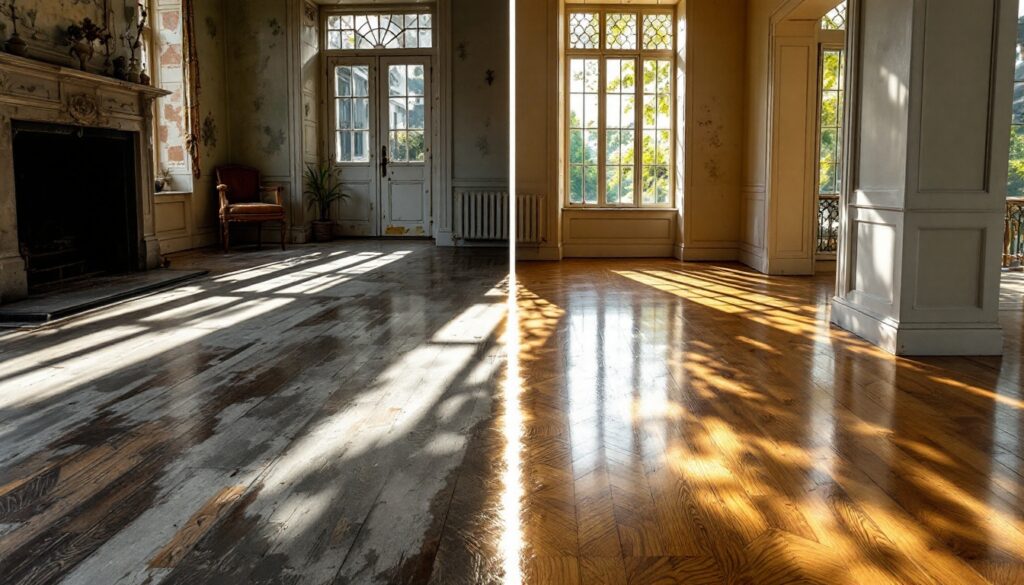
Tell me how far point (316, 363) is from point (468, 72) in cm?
681

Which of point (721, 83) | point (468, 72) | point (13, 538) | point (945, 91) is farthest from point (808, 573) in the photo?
point (468, 72)

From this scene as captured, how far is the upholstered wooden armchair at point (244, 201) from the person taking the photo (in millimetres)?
9281

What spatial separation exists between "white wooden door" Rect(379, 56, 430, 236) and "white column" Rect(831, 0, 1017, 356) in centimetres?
722

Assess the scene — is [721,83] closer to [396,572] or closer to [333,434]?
[333,434]

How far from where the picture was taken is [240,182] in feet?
32.9

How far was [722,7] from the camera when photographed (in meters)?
8.34

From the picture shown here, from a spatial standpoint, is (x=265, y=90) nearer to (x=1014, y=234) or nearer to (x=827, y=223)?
(x=827, y=223)

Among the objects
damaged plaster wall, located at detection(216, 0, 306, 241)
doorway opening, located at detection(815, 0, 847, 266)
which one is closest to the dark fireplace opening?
damaged plaster wall, located at detection(216, 0, 306, 241)

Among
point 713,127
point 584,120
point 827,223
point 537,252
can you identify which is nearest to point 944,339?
point 827,223

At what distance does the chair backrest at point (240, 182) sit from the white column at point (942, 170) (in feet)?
25.4

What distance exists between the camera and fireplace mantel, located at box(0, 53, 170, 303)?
5480 millimetres

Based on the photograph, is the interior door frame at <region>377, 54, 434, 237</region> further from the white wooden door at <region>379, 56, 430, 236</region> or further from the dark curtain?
the dark curtain

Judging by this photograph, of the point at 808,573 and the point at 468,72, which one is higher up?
the point at 468,72

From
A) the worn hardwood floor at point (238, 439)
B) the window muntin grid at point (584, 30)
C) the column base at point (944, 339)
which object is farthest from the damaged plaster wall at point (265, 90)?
the column base at point (944, 339)
